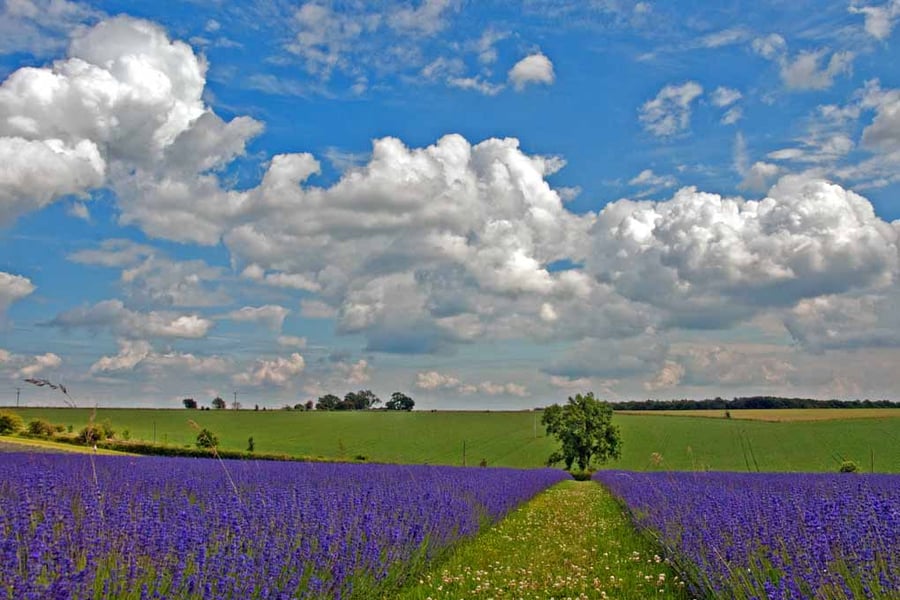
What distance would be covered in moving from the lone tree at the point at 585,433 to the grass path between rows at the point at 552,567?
37.3 metres

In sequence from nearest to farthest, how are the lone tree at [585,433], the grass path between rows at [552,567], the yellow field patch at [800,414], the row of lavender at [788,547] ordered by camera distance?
the row of lavender at [788,547] → the grass path between rows at [552,567] → the lone tree at [585,433] → the yellow field patch at [800,414]

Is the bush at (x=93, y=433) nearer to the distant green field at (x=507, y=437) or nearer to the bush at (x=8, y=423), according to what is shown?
the bush at (x=8, y=423)

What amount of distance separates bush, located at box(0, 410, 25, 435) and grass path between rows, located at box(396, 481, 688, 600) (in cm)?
3388

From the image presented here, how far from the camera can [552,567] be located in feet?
24.0

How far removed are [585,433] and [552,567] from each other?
4178 cm

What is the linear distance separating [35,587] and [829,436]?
5687cm

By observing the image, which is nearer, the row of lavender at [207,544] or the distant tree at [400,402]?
the row of lavender at [207,544]

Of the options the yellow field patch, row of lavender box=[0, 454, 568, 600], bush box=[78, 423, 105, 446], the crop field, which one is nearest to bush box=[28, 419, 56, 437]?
the crop field

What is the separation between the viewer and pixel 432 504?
8047 millimetres

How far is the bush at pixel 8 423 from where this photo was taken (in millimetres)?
36656

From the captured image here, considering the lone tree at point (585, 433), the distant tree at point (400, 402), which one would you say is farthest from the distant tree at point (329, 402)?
the lone tree at point (585, 433)

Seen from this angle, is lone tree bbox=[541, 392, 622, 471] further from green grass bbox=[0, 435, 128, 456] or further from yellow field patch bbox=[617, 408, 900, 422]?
green grass bbox=[0, 435, 128, 456]

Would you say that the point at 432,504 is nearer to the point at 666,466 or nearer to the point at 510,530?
the point at 510,530

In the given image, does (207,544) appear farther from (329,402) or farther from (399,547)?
(329,402)
